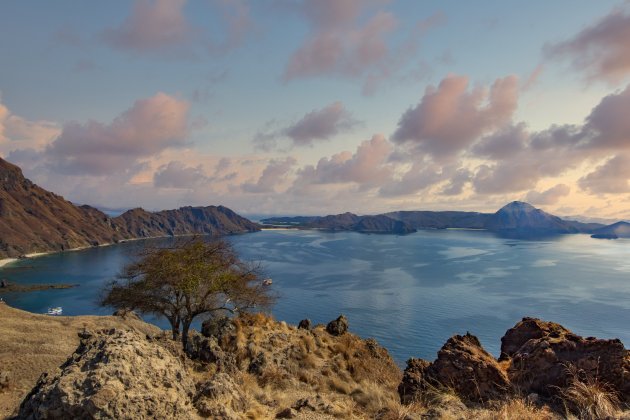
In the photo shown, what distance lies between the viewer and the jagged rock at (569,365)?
12164mm

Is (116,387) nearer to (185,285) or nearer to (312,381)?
(312,381)

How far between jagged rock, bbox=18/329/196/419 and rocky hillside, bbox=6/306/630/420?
0.02m

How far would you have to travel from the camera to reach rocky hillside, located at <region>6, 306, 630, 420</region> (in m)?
7.90

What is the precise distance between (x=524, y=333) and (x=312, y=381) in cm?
1154

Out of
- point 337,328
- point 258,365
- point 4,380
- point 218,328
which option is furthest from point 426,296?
point 4,380

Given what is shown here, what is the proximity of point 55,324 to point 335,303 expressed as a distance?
2922 inches

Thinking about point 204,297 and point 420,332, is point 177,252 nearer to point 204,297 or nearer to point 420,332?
point 204,297

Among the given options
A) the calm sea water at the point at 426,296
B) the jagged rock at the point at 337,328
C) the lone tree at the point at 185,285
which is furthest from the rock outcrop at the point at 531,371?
the calm sea water at the point at 426,296

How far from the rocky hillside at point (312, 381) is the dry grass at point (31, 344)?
8.10 ft

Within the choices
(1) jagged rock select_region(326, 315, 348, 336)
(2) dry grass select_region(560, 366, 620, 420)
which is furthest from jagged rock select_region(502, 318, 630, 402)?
(1) jagged rock select_region(326, 315, 348, 336)

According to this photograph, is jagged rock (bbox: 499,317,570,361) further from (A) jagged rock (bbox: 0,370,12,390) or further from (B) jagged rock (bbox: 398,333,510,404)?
(A) jagged rock (bbox: 0,370,12,390)

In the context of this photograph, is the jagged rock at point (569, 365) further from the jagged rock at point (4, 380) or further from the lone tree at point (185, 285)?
the jagged rock at point (4, 380)

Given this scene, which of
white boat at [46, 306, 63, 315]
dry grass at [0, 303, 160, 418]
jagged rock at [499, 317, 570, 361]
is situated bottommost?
white boat at [46, 306, 63, 315]

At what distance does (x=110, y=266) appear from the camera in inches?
7672
